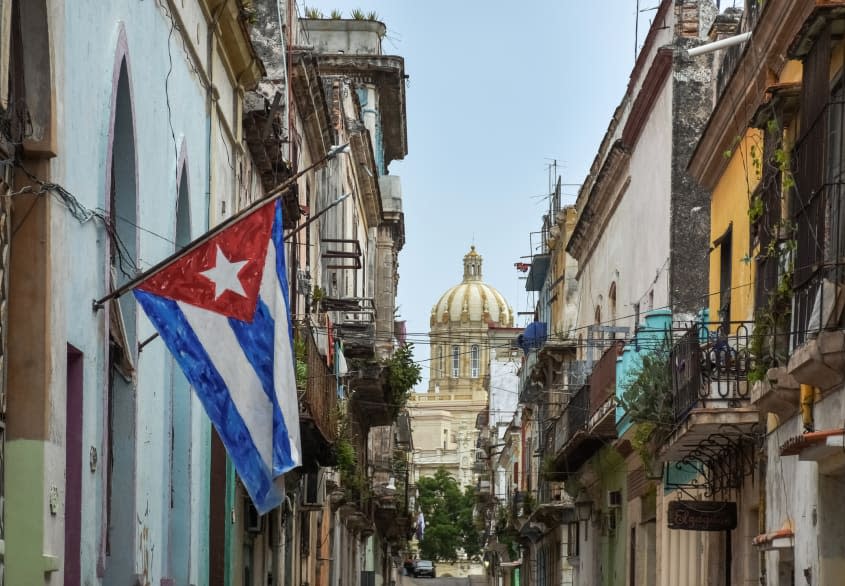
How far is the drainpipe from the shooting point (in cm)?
1248

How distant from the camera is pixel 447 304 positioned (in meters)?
167

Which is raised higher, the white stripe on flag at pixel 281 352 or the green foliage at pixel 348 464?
the white stripe on flag at pixel 281 352

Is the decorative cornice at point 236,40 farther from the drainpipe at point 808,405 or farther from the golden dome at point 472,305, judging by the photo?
the golden dome at point 472,305

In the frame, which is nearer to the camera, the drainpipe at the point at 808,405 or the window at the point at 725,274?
the drainpipe at the point at 808,405

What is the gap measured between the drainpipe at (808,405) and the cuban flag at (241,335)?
3540 mm

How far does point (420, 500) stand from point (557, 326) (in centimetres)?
8055

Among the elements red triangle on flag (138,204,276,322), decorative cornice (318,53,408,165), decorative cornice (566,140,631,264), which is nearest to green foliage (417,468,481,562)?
decorative cornice (318,53,408,165)

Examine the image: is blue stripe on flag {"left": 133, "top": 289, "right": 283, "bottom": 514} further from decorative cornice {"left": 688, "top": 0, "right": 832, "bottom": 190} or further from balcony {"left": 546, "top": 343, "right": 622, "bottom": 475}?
balcony {"left": 546, "top": 343, "right": 622, "bottom": 475}

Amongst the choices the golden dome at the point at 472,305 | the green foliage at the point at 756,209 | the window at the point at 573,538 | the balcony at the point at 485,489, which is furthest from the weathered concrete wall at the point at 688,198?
the golden dome at the point at 472,305

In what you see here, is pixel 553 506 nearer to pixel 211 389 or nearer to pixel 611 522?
pixel 611 522

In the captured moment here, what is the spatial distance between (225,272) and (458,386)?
155 m

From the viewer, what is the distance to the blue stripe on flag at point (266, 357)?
35.8 ft

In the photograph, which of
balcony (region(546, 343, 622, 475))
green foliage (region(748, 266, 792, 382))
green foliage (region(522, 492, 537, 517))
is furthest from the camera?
green foliage (region(522, 492, 537, 517))

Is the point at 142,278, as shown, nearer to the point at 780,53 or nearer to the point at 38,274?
the point at 38,274
